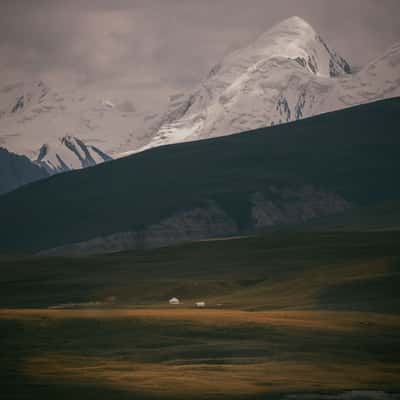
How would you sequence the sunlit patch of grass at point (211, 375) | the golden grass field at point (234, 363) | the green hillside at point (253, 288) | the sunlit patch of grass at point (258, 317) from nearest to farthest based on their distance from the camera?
the sunlit patch of grass at point (211, 375) → the golden grass field at point (234, 363) → the sunlit patch of grass at point (258, 317) → the green hillside at point (253, 288)

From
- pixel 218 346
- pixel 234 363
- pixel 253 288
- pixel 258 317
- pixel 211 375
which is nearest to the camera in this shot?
pixel 211 375

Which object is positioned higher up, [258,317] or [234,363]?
[258,317]

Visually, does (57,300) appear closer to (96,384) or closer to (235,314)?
(235,314)

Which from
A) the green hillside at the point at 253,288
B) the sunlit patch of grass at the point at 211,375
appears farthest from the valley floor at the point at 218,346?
the green hillside at the point at 253,288

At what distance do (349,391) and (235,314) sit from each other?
141 feet

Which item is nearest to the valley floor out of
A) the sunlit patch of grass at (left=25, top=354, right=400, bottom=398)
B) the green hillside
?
the sunlit patch of grass at (left=25, top=354, right=400, bottom=398)

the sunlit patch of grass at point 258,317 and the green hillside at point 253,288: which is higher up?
the green hillside at point 253,288

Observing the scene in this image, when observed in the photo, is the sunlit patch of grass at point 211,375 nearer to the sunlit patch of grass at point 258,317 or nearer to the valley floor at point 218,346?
the valley floor at point 218,346

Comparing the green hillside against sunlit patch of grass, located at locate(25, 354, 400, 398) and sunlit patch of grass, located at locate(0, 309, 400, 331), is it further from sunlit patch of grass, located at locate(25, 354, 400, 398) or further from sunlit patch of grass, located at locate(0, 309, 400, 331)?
sunlit patch of grass, located at locate(25, 354, 400, 398)

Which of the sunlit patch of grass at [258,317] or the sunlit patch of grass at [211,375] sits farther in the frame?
the sunlit patch of grass at [258,317]

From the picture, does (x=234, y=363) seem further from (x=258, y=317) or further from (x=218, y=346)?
(x=258, y=317)

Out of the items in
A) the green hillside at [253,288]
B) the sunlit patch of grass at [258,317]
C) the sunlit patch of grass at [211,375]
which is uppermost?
the green hillside at [253,288]

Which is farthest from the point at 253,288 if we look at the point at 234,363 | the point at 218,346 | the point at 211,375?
the point at 211,375

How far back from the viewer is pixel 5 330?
107500 millimetres
